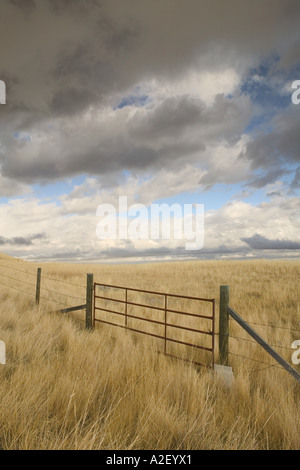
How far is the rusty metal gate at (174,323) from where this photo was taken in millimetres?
6032

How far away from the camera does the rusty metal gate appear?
6.03 meters

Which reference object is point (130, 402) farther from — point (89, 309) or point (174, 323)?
point (174, 323)

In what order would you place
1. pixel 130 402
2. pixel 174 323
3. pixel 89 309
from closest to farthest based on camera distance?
pixel 130 402
pixel 89 309
pixel 174 323

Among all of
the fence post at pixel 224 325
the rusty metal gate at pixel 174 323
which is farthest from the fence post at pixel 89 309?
the fence post at pixel 224 325

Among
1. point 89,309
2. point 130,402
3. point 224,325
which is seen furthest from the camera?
point 89,309

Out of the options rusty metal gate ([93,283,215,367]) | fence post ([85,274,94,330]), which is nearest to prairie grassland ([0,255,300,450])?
rusty metal gate ([93,283,215,367])

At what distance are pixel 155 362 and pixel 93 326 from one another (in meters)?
3.45

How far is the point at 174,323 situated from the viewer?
945 cm

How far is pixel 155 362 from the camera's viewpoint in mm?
5609

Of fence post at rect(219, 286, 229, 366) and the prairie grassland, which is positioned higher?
fence post at rect(219, 286, 229, 366)

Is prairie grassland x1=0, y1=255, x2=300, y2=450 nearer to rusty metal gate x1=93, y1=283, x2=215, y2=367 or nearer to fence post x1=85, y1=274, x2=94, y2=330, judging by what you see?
rusty metal gate x1=93, y1=283, x2=215, y2=367

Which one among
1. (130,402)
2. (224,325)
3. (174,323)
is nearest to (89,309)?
(174,323)

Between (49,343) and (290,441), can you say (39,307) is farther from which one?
(290,441)
